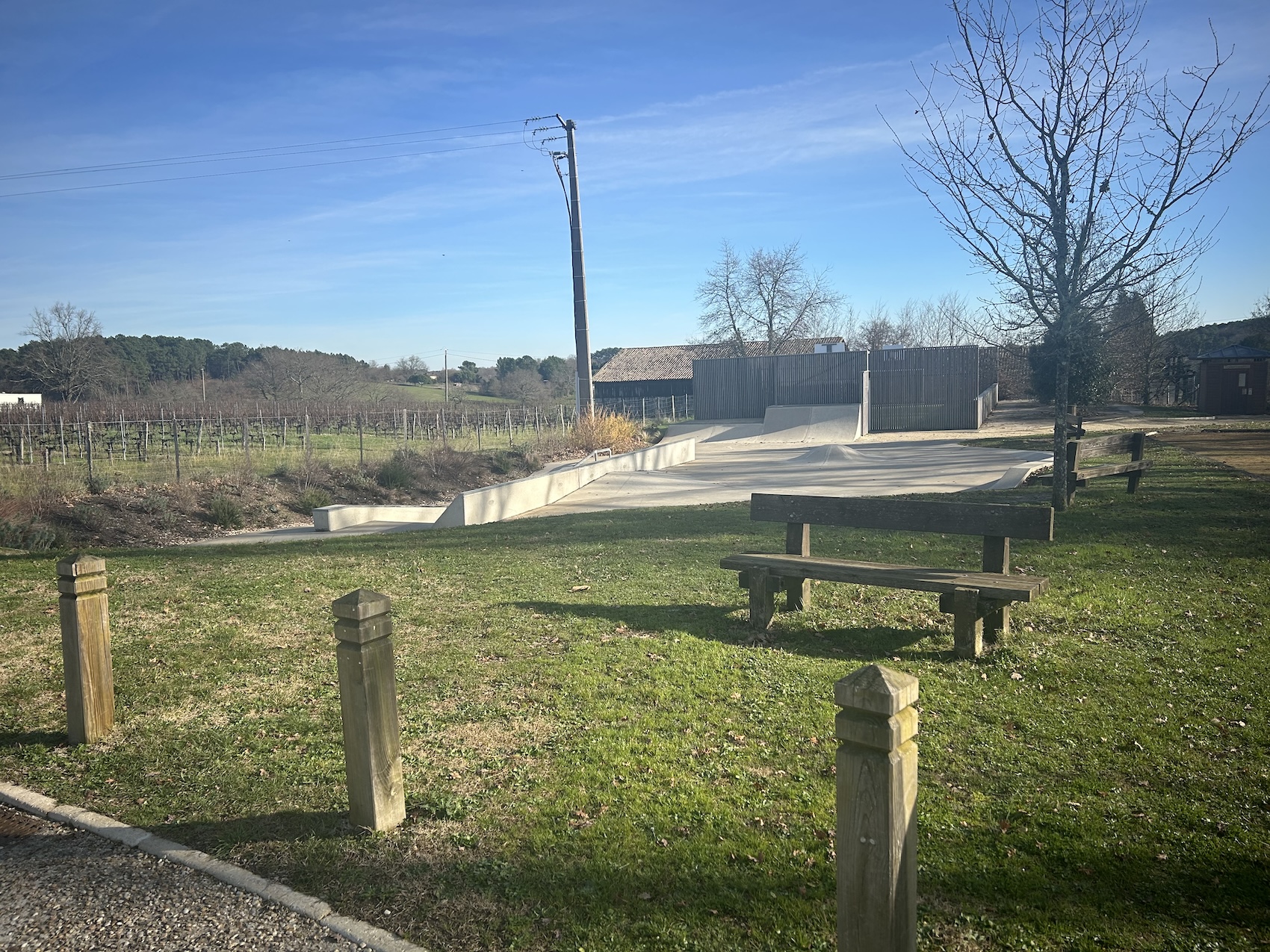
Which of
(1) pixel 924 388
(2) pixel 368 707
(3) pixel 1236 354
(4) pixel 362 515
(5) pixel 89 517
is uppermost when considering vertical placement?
(3) pixel 1236 354

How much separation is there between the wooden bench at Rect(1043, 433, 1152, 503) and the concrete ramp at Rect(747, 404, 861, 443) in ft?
62.3

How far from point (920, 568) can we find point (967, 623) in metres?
0.62

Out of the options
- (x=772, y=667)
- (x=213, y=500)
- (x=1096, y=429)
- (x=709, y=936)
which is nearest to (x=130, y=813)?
(x=709, y=936)

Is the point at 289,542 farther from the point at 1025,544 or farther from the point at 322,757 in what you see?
the point at 1025,544

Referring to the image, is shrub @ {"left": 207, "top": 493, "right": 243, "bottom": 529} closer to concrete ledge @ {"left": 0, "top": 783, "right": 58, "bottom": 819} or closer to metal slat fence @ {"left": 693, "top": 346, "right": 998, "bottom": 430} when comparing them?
concrete ledge @ {"left": 0, "top": 783, "right": 58, "bottom": 819}

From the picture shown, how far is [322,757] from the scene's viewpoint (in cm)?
395

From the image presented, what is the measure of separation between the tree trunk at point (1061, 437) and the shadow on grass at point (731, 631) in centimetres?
525

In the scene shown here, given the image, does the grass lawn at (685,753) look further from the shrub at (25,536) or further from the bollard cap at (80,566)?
the shrub at (25,536)

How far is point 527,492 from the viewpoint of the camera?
1554 cm

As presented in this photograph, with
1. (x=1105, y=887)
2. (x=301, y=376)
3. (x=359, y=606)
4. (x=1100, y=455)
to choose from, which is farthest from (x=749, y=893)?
(x=301, y=376)

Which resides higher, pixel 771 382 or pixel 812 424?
pixel 771 382

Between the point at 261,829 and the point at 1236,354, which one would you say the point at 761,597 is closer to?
the point at 261,829

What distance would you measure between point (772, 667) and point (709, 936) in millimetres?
2565

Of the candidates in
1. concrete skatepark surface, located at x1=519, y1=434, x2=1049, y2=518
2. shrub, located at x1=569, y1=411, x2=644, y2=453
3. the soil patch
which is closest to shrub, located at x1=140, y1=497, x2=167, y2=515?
concrete skatepark surface, located at x1=519, y1=434, x2=1049, y2=518
